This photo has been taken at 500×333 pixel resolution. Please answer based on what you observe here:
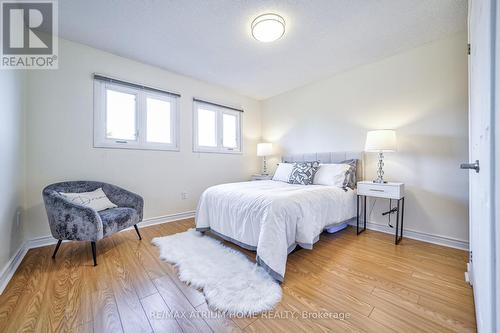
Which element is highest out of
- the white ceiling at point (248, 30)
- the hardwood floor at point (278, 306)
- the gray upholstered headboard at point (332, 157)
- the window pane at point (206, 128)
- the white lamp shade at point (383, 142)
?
the white ceiling at point (248, 30)

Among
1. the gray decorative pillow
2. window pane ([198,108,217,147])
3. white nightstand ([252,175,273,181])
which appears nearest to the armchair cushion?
window pane ([198,108,217,147])

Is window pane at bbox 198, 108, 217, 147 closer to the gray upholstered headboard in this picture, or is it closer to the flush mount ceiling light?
the gray upholstered headboard

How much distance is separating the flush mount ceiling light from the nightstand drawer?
7.01ft

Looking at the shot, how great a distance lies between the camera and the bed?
1667mm

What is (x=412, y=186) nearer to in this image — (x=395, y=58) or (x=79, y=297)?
(x=395, y=58)

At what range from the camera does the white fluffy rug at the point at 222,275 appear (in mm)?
1341

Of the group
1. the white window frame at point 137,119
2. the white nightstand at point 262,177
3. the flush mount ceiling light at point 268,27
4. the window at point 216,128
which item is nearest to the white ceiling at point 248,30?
the flush mount ceiling light at point 268,27

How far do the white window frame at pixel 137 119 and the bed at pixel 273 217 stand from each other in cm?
135

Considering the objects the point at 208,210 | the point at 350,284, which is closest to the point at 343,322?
the point at 350,284

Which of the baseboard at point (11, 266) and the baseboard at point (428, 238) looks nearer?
the baseboard at point (11, 266)

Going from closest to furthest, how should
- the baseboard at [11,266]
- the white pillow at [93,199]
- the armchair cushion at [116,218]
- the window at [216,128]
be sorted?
the baseboard at [11,266] < the armchair cushion at [116,218] < the white pillow at [93,199] < the window at [216,128]

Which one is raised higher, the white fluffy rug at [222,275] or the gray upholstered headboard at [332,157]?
the gray upholstered headboard at [332,157]

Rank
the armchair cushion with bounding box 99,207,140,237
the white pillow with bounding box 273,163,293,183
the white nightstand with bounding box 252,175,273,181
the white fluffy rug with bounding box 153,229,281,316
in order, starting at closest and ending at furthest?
1. the white fluffy rug with bounding box 153,229,281,316
2. the armchair cushion with bounding box 99,207,140,237
3. the white pillow with bounding box 273,163,293,183
4. the white nightstand with bounding box 252,175,273,181

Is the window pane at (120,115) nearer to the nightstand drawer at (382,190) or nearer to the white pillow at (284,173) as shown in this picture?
the white pillow at (284,173)
